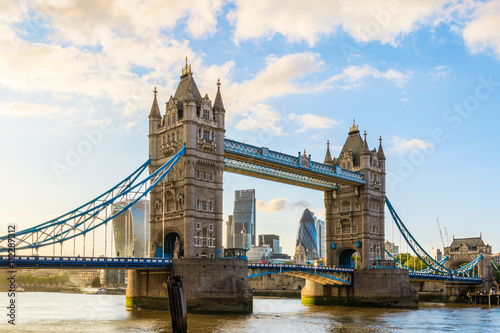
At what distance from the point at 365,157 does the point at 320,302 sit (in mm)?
24023

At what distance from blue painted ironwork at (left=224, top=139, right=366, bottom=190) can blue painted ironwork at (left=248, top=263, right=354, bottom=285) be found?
12.5m

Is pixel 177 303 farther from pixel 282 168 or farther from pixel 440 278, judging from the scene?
pixel 440 278

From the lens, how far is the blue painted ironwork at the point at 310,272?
71.8 metres

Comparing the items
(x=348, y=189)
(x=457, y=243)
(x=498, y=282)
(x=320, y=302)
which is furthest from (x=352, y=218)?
(x=498, y=282)

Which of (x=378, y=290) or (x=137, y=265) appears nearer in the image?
(x=137, y=265)

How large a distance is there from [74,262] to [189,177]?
55.6ft

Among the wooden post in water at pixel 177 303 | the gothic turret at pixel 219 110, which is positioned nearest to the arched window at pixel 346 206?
the gothic turret at pixel 219 110

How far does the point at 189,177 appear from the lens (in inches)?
2566

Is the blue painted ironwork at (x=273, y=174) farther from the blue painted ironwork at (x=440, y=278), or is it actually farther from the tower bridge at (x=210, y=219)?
the blue painted ironwork at (x=440, y=278)

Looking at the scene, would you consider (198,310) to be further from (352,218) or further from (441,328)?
(352,218)

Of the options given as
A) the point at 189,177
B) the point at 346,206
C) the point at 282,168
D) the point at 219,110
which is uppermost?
the point at 219,110

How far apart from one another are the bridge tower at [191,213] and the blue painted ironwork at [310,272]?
23.9 ft

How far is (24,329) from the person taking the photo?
46750mm

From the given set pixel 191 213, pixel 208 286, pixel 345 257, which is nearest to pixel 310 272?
pixel 345 257
